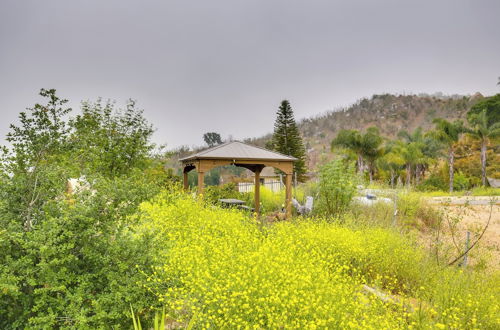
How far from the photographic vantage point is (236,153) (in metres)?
10.3

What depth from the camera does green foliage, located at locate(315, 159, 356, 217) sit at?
31.1 ft

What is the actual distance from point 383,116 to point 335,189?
58.5 meters

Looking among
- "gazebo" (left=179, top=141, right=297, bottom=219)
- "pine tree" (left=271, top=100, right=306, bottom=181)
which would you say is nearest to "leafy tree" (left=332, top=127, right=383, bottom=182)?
"pine tree" (left=271, top=100, right=306, bottom=181)

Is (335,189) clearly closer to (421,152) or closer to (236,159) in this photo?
(236,159)

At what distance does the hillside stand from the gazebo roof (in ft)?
141

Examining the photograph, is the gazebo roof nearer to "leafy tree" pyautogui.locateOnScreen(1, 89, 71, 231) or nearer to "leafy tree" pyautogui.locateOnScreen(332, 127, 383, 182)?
"leafy tree" pyautogui.locateOnScreen(1, 89, 71, 231)

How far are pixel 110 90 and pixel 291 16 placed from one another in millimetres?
9959

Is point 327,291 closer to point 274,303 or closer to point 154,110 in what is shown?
point 274,303

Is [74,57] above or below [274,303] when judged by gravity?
above

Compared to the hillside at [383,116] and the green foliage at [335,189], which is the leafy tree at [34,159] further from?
the hillside at [383,116]

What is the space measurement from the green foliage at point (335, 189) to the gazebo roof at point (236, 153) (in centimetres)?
154

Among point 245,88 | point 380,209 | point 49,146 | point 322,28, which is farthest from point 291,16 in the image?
point 49,146

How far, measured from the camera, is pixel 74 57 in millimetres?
12859

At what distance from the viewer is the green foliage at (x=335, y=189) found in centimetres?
947
